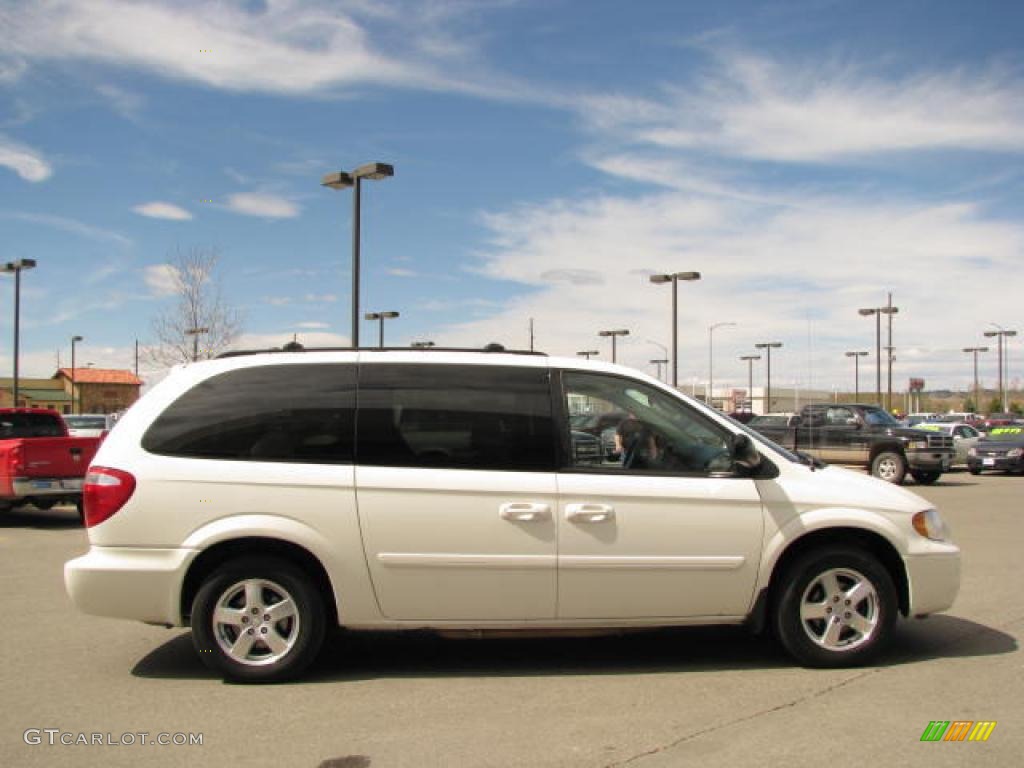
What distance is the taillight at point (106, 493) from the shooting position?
526 cm

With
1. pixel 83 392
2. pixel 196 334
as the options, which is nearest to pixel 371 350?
pixel 196 334

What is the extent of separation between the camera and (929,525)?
5.74 meters

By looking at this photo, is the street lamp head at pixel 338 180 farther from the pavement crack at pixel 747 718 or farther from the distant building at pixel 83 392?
the distant building at pixel 83 392

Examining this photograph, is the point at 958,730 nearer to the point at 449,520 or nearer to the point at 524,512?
the point at 524,512

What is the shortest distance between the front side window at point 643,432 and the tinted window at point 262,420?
1.38m

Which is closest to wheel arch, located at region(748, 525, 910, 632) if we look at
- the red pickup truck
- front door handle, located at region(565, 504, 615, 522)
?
front door handle, located at region(565, 504, 615, 522)

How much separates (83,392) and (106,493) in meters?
85.0

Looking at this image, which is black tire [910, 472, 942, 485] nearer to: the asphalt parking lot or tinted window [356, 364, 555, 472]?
the asphalt parking lot

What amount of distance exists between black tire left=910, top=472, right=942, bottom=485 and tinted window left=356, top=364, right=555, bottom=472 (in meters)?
18.5

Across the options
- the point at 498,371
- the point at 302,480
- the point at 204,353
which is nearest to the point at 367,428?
the point at 302,480

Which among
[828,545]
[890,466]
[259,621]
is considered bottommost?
[259,621]

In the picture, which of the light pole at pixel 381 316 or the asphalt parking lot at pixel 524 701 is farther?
the light pole at pixel 381 316

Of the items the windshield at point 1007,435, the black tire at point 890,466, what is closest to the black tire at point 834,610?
the black tire at point 890,466

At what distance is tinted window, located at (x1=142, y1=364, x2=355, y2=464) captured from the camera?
5402mm
